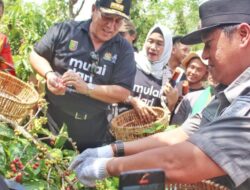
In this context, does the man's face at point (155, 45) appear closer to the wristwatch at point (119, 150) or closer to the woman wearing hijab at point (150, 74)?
the woman wearing hijab at point (150, 74)

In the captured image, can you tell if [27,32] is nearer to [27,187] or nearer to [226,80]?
[27,187]

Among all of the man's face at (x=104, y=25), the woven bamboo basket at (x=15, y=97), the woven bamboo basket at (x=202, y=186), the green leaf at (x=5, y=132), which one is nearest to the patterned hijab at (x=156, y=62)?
the man's face at (x=104, y=25)

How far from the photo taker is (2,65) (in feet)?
9.16

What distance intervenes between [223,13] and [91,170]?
75cm

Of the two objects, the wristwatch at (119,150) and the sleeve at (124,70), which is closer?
the wristwatch at (119,150)

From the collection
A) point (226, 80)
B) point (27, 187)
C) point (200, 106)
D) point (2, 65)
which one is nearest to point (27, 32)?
point (2, 65)

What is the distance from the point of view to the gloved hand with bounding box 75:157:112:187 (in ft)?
5.16

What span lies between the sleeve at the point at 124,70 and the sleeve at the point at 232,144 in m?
1.54

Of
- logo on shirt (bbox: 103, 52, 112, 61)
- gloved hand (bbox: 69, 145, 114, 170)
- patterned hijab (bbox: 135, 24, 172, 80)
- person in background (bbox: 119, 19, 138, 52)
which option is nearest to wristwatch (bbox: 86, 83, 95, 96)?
logo on shirt (bbox: 103, 52, 112, 61)

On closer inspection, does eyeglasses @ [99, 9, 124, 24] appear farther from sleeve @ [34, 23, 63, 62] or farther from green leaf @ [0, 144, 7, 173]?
green leaf @ [0, 144, 7, 173]

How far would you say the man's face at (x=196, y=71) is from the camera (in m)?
3.70

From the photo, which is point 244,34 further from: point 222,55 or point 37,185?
point 37,185

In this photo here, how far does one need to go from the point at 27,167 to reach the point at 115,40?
1.16 meters

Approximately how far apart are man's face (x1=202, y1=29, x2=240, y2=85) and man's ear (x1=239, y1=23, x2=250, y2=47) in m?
0.02
